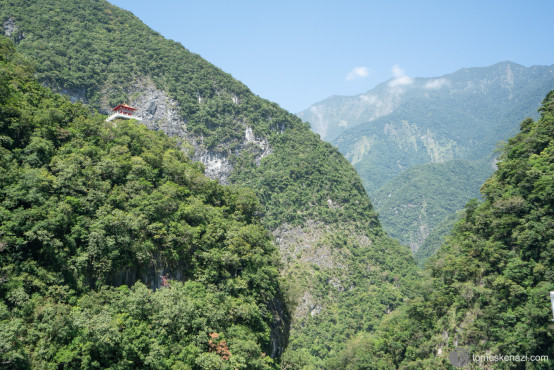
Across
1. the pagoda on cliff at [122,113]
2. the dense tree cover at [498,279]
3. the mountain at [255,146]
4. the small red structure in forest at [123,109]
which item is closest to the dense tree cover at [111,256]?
the pagoda on cliff at [122,113]

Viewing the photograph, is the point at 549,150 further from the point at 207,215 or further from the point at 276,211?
the point at 276,211

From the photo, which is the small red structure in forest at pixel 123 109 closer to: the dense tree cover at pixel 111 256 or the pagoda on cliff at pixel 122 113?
the pagoda on cliff at pixel 122 113

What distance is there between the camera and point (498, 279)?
135ft

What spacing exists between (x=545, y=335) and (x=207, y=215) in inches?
1211

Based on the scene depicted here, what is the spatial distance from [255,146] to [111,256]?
79.0 meters

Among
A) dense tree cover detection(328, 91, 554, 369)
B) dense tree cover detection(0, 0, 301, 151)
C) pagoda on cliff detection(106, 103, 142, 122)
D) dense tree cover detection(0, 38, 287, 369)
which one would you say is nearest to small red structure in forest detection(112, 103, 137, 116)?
pagoda on cliff detection(106, 103, 142, 122)

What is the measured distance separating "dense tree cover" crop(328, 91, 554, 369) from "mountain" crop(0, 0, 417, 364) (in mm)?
26021

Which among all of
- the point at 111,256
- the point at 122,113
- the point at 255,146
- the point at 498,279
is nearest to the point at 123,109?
the point at 122,113

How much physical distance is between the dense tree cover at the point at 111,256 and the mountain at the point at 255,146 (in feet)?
134

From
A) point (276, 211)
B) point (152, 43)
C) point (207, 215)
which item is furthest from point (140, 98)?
point (207, 215)

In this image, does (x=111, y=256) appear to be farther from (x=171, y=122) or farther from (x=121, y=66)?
(x=121, y=66)

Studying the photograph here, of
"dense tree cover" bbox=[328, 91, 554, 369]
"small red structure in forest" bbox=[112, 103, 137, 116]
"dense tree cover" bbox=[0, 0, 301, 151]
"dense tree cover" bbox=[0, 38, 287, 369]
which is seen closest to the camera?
"dense tree cover" bbox=[0, 38, 287, 369]

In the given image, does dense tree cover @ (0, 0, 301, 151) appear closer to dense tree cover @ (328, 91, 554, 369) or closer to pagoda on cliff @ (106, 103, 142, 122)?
pagoda on cliff @ (106, 103, 142, 122)

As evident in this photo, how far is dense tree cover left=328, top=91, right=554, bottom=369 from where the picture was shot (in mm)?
38250
